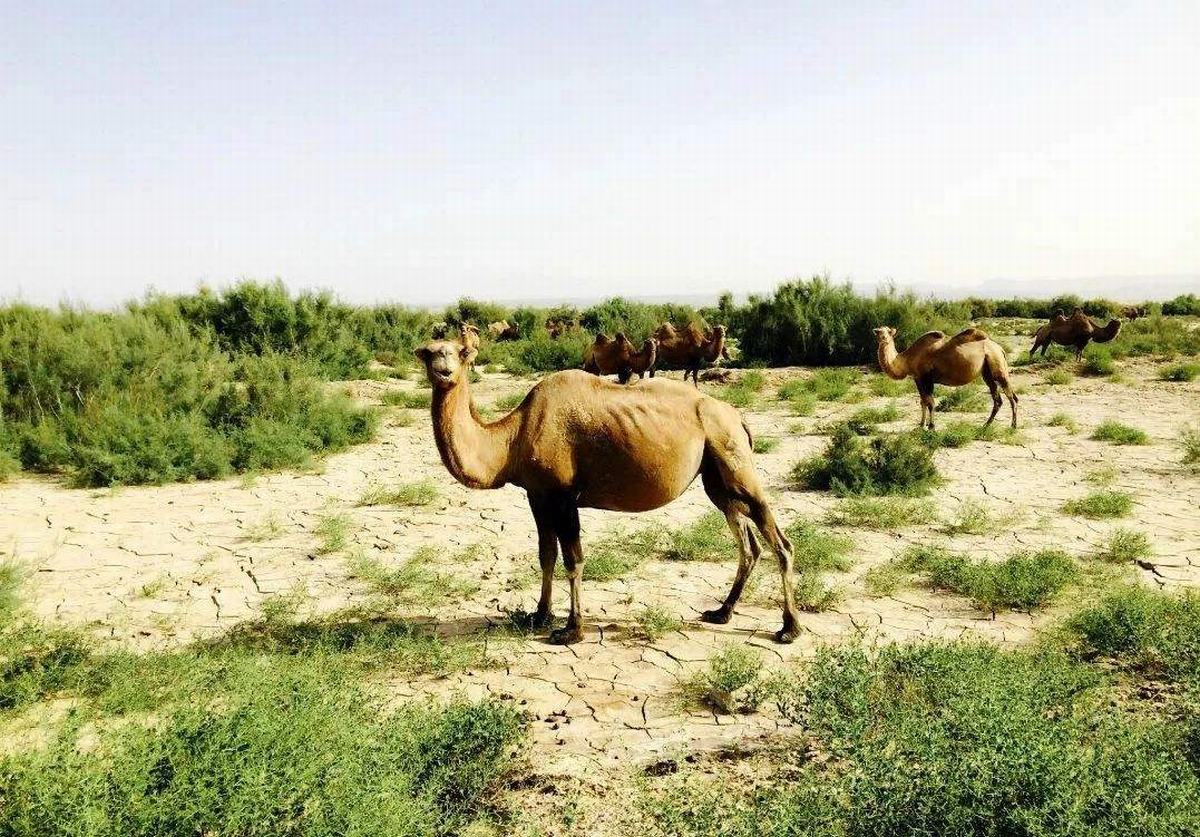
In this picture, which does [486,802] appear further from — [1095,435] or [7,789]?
[1095,435]

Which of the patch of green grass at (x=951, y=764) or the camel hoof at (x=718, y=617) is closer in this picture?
the patch of green grass at (x=951, y=764)

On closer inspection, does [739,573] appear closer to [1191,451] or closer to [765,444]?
[765,444]

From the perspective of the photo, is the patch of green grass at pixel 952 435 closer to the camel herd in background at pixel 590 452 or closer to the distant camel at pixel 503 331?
the camel herd in background at pixel 590 452

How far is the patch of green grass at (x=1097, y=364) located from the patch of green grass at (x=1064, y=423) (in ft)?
18.4

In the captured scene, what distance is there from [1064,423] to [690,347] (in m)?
7.57

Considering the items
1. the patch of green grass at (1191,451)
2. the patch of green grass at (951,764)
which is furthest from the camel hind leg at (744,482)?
the patch of green grass at (1191,451)

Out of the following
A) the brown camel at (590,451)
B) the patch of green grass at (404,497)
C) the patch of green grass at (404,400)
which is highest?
the brown camel at (590,451)

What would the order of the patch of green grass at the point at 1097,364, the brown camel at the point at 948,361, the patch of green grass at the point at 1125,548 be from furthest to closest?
the patch of green grass at the point at 1097,364
the brown camel at the point at 948,361
the patch of green grass at the point at 1125,548

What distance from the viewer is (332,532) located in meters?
6.86

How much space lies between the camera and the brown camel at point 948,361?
35.4 feet

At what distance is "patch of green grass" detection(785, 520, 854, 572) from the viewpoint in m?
6.10

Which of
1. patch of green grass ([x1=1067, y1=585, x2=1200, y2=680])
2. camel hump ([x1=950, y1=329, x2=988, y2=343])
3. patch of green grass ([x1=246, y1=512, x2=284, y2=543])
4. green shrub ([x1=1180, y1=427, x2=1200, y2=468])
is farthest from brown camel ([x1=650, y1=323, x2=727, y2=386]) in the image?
patch of green grass ([x1=1067, y1=585, x2=1200, y2=680])

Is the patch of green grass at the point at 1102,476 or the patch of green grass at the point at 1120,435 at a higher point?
the patch of green grass at the point at 1120,435

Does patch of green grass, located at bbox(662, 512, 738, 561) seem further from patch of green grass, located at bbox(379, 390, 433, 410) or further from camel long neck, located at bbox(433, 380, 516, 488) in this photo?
patch of green grass, located at bbox(379, 390, 433, 410)
